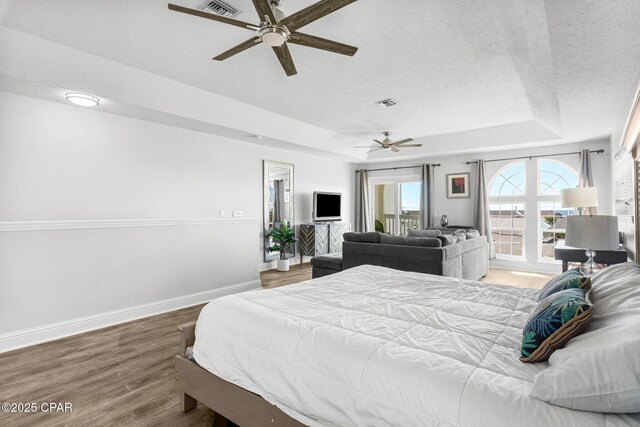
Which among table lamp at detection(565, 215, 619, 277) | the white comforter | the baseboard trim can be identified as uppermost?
table lamp at detection(565, 215, 619, 277)

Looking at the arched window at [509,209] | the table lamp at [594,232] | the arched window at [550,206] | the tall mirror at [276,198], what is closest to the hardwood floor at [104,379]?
the tall mirror at [276,198]

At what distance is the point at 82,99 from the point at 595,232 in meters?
4.78

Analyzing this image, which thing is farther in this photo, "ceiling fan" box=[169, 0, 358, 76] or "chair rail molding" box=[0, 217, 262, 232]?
"chair rail molding" box=[0, 217, 262, 232]

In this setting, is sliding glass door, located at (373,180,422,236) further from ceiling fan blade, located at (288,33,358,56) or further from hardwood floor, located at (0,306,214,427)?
hardwood floor, located at (0,306,214,427)

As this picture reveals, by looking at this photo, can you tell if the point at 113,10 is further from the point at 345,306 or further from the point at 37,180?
the point at 345,306

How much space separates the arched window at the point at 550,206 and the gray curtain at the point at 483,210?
86 centimetres

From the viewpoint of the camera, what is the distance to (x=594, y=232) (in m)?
2.55

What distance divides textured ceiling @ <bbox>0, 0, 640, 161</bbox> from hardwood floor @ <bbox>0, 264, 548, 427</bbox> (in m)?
2.40

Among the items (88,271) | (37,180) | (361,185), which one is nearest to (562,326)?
(88,271)

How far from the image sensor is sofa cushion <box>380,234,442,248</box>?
4020 mm

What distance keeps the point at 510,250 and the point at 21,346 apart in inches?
303

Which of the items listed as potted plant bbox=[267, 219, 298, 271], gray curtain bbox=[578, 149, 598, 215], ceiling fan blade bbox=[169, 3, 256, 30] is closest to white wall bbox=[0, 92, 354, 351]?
potted plant bbox=[267, 219, 298, 271]

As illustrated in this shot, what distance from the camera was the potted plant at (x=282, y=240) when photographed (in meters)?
6.17

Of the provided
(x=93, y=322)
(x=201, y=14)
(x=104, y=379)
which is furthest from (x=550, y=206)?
(x=93, y=322)
